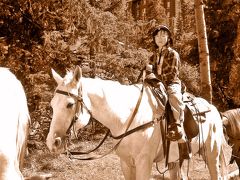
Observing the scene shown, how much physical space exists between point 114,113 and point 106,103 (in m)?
0.17

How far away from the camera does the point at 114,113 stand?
5094 millimetres

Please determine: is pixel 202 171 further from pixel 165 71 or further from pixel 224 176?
pixel 165 71

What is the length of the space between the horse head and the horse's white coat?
1375mm

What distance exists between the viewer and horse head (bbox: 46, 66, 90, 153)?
4.60 m

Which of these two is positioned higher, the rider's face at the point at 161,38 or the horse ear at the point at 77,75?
the rider's face at the point at 161,38

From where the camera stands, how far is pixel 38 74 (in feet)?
30.2

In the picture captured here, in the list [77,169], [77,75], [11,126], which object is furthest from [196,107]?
[77,169]

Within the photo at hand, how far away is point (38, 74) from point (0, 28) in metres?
1.39

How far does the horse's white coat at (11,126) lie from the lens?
8.93 feet

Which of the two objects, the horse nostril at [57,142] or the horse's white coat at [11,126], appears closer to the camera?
the horse's white coat at [11,126]

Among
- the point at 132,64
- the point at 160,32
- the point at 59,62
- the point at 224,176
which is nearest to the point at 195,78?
the point at 132,64

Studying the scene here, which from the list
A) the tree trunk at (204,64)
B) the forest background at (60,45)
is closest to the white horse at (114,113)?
the forest background at (60,45)

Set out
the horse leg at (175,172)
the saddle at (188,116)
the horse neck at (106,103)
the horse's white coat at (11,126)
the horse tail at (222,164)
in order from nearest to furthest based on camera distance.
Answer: the horse's white coat at (11,126) < the horse neck at (106,103) < the saddle at (188,116) < the horse leg at (175,172) < the horse tail at (222,164)

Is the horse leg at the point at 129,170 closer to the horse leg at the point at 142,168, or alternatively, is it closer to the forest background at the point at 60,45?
the horse leg at the point at 142,168
